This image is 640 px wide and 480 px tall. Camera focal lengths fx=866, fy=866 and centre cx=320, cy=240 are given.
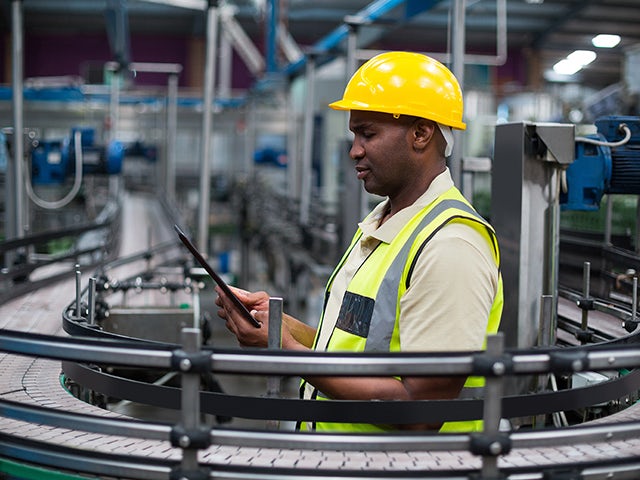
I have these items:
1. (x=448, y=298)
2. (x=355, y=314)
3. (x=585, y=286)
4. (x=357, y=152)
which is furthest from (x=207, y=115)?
(x=448, y=298)

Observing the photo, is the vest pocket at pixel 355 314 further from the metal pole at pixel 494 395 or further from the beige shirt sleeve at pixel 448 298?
the metal pole at pixel 494 395

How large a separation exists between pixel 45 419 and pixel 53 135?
1272cm

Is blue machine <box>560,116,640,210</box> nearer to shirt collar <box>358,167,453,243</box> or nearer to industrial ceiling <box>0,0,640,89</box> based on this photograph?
shirt collar <box>358,167,453,243</box>

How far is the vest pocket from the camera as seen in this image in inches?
65.7

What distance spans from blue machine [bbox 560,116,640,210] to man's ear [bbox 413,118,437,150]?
121 cm

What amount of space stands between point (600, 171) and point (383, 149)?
136 cm

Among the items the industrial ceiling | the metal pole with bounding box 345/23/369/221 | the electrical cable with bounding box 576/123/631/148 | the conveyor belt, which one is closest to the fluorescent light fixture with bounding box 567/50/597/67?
the industrial ceiling

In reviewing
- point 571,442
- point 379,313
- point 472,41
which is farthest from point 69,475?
point 472,41

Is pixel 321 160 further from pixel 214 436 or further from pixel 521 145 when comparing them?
pixel 214 436

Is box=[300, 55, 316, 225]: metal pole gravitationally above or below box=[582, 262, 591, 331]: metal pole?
above

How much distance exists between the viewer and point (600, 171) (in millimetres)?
2832

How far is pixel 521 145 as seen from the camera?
264cm

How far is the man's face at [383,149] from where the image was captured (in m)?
1.72

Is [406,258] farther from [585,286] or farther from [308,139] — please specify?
[308,139]
